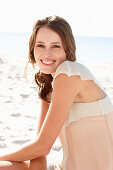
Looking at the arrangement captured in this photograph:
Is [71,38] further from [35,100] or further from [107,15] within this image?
[107,15]

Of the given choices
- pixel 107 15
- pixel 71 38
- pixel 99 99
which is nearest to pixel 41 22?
pixel 71 38

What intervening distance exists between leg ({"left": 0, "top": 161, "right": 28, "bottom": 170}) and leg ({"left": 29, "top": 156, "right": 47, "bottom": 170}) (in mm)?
57

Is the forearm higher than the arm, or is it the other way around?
the arm

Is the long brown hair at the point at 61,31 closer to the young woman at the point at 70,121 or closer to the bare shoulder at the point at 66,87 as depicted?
the young woman at the point at 70,121

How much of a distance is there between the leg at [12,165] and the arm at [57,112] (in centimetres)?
13

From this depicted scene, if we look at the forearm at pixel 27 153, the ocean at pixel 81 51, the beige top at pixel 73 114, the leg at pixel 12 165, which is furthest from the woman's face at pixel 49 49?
the ocean at pixel 81 51

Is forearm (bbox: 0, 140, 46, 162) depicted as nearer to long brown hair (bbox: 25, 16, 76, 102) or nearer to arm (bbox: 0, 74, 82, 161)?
arm (bbox: 0, 74, 82, 161)

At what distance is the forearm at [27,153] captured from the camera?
1724mm

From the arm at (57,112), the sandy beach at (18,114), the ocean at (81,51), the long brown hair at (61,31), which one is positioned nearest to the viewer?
the arm at (57,112)

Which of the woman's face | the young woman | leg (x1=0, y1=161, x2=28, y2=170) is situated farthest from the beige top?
leg (x1=0, y1=161, x2=28, y2=170)

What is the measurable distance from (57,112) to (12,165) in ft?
1.47

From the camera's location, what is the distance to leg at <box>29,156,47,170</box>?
→ 1.77 metres

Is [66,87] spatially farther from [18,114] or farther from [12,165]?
[18,114]

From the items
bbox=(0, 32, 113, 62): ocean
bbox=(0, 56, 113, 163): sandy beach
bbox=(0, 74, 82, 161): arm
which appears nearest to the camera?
bbox=(0, 74, 82, 161): arm
